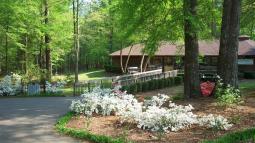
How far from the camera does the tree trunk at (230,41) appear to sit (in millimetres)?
16438

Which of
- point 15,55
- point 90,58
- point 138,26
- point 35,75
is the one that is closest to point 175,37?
point 138,26

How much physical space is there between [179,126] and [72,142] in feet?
9.52

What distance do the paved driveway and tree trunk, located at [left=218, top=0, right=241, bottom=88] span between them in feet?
21.2

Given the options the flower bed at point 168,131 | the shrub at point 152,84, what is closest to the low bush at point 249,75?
the shrub at point 152,84

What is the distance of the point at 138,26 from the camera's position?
18.4m

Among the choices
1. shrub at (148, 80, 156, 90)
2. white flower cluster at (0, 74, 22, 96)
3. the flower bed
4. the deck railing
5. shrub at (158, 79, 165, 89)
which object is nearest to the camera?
the flower bed

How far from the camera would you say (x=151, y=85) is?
2912 centimetres

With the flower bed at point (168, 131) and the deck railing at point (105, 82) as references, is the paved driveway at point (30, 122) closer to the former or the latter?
the flower bed at point (168, 131)

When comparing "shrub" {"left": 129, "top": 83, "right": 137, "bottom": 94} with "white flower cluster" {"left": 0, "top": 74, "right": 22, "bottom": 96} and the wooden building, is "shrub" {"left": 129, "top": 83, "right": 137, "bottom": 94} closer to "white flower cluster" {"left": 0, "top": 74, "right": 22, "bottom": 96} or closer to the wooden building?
"white flower cluster" {"left": 0, "top": 74, "right": 22, "bottom": 96}

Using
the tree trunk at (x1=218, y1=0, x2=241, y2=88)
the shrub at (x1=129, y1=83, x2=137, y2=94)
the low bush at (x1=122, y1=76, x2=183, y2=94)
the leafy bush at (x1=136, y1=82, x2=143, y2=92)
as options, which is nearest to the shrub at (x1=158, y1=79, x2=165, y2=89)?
the low bush at (x1=122, y1=76, x2=183, y2=94)

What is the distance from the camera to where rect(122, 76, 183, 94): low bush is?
86.3 ft

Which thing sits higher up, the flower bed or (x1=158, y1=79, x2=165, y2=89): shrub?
(x1=158, y1=79, x2=165, y2=89): shrub

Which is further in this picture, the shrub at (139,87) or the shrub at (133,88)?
the shrub at (139,87)

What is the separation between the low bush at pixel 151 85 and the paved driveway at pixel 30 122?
22.9 ft
